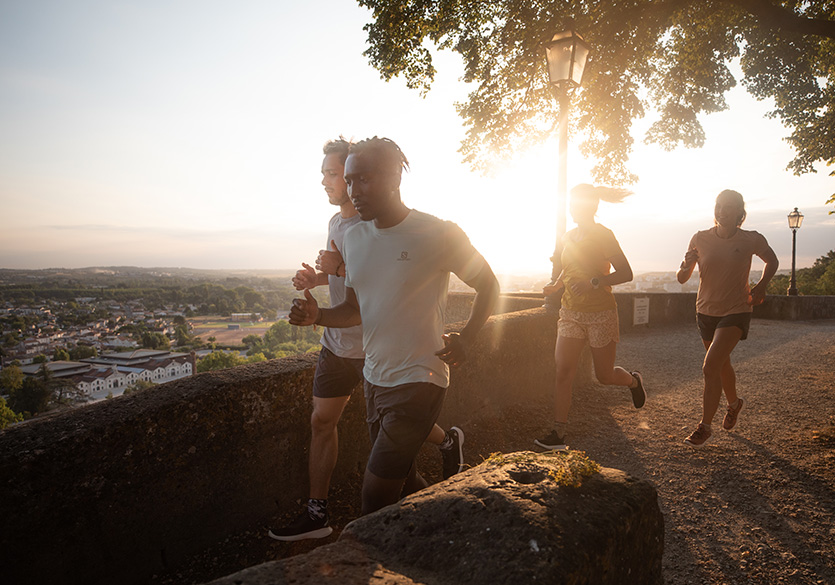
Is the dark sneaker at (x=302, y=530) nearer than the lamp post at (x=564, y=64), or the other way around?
the dark sneaker at (x=302, y=530)

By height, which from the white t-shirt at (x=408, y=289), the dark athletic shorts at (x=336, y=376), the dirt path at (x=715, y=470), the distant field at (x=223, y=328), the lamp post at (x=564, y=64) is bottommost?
the distant field at (x=223, y=328)

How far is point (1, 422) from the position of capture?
34.1 meters

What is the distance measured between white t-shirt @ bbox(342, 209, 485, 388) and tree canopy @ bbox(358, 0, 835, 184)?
493 cm

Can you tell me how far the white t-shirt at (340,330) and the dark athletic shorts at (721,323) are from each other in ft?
11.1

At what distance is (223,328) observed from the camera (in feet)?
282

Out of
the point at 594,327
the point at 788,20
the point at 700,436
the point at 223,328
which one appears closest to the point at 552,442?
the point at 594,327

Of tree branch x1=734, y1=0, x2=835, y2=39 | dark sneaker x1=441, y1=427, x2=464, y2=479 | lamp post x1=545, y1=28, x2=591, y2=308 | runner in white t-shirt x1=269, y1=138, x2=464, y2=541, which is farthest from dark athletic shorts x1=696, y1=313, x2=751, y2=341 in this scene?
tree branch x1=734, y1=0, x2=835, y2=39

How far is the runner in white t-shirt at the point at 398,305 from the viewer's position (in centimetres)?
214

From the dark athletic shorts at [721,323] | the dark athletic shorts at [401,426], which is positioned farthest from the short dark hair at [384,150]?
the dark athletic shorts at [721,323]

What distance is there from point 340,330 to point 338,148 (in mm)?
1118

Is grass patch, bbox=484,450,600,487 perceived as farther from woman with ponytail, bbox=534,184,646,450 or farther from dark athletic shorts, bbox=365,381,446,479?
woman with ponytail, bbox=534,184,646,450

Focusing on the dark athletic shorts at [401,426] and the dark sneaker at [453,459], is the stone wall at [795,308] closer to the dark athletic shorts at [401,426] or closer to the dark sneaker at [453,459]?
the dark sneaker at [453,459]

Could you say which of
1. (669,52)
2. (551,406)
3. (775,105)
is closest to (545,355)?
(551,406)

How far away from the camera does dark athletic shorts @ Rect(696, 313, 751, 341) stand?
4.26 meters
